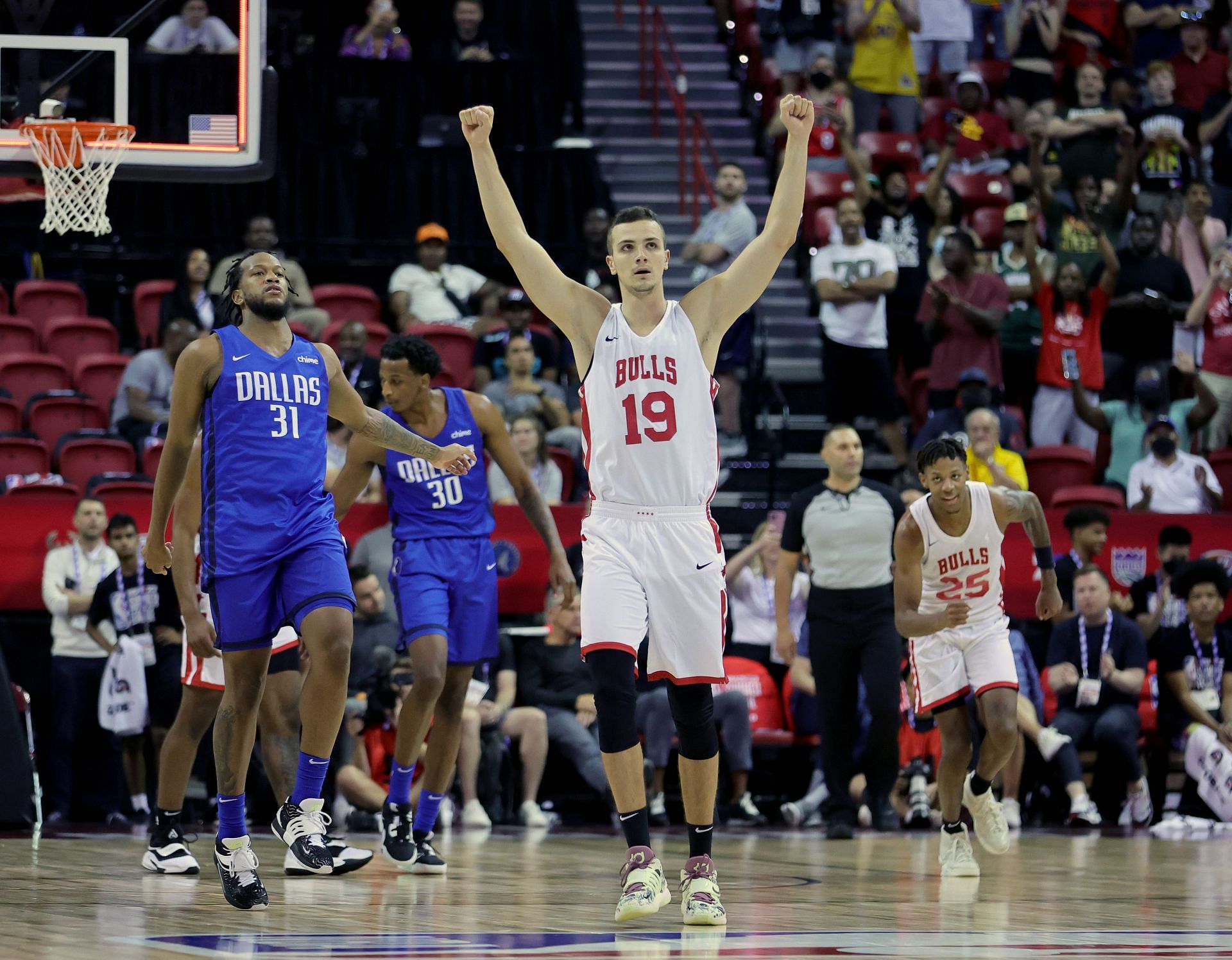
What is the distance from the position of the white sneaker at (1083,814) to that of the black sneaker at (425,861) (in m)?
5.57

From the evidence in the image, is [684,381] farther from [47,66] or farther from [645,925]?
[47,66]

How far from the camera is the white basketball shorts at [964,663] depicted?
8.84 m

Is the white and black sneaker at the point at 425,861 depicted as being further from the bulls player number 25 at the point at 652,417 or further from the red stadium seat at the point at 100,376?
the red stadium seat at the point at 100,376

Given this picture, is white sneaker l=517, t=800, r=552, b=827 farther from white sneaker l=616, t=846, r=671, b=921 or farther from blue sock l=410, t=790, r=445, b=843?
white sneaker l=616, t=846, r=671, b=921

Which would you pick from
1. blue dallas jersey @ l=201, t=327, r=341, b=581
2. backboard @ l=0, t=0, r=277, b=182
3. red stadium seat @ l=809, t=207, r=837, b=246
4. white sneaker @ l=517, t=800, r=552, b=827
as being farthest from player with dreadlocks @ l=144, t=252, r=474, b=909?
red stadium seat @ l=809, t=207, r=837, b=246

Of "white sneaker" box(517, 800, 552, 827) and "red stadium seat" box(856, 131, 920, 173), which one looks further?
"red stadium seat" box(856, 131, 920, 173)

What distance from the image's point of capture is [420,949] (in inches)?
202

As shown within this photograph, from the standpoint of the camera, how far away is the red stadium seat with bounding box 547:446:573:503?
13.5 metres

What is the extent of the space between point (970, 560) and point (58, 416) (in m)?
7.76

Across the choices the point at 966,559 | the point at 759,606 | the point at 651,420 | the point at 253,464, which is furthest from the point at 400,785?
the point at 759,606

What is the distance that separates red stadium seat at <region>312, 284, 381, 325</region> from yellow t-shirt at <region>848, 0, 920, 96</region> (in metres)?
5.98

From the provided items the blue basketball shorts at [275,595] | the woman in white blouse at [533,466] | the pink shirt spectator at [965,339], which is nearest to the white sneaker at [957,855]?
the blue basketball shorts at [275,595]

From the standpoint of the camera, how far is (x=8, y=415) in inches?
538

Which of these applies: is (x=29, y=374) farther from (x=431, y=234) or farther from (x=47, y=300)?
(x=431, y=234)
